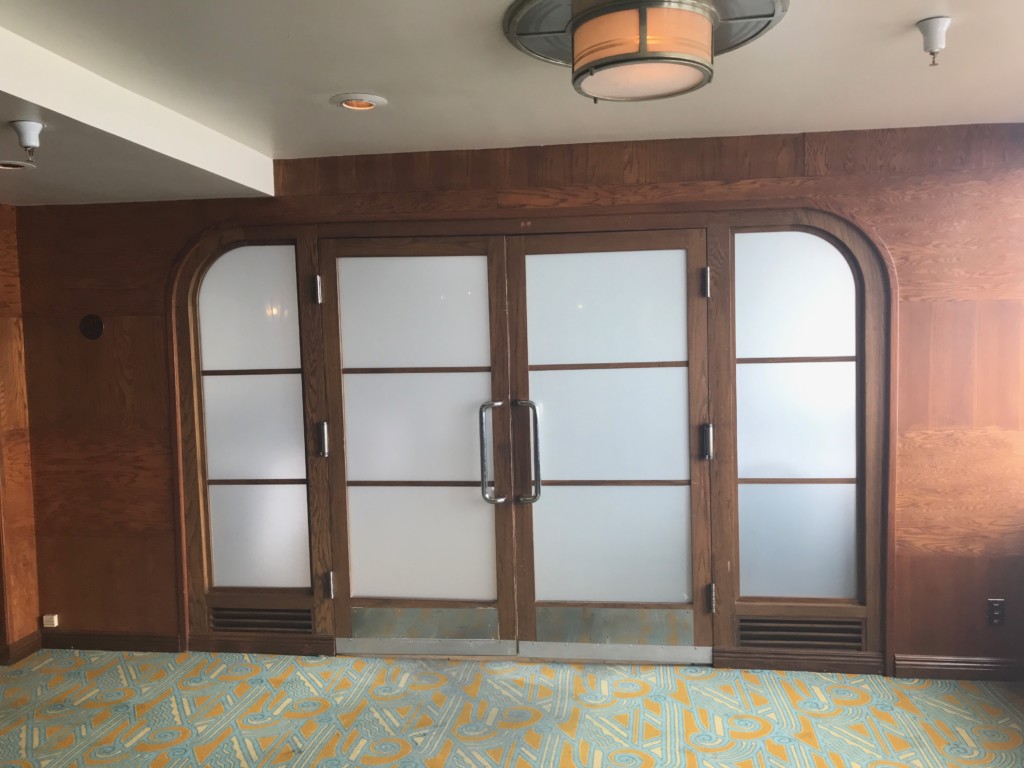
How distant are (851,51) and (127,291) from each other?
3.15 m

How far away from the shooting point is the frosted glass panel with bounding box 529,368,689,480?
344 centimetres

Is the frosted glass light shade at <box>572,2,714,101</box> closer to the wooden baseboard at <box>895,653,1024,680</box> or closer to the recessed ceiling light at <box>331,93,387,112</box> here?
the recessed ceiling light at <box>331,93,387,112</box>

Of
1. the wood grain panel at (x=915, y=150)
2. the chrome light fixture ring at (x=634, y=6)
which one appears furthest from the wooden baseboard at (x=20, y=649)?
the wood grain panel at (x=915, y=150)

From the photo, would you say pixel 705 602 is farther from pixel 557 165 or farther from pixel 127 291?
pixel 127 291

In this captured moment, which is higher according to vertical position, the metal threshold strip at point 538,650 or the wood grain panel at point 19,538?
the wood grain panel at point 19,538

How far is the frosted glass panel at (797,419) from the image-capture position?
11.0ft

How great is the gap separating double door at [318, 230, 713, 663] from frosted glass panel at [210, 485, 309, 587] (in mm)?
200

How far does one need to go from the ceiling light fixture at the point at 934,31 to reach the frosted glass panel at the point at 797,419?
1.50 metres

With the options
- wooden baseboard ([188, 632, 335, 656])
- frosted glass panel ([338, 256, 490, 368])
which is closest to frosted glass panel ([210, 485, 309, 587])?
wooden baseboard ([188, 632, 335, 656])

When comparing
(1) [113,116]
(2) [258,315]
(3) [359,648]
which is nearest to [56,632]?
(3) [359,648]

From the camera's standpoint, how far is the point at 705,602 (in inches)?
136

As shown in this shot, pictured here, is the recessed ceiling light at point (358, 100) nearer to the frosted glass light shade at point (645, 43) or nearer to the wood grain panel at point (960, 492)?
the frosted glass light shade at point (645, 43)

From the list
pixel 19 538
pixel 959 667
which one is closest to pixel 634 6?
pixel 959 667

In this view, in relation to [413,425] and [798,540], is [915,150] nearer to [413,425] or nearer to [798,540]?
[798,540]
